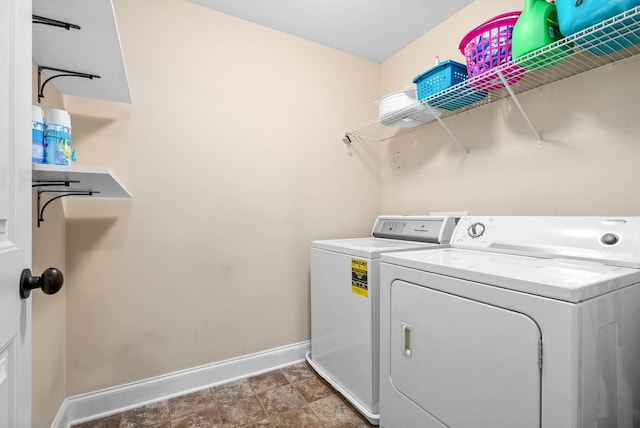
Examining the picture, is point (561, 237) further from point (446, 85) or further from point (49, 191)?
point (49, 191)

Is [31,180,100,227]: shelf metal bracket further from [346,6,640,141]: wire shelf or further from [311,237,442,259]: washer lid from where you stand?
[346,6,640,141]: wire shelf

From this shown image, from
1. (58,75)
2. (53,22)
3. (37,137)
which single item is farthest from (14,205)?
(58,75)

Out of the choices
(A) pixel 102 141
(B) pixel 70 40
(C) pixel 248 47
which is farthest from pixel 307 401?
(C) pixel 248 47

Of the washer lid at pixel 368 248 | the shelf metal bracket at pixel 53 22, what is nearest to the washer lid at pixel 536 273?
the washer lid at pixel 368 248

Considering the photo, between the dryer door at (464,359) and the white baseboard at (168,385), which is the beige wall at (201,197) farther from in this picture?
the dryer door at (464,359)

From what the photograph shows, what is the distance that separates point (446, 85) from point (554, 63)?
46 centimetres

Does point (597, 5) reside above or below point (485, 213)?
above

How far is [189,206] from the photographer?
1838mm

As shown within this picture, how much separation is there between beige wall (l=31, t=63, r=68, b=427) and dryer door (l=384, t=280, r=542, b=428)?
146 centimetres

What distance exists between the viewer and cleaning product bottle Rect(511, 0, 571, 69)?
3.93ft

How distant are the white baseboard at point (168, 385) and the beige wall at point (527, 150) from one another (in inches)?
57.5

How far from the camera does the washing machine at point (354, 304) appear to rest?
4.91 feet

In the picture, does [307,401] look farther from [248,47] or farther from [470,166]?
[248,47]

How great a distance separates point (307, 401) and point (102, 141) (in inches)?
73.3
